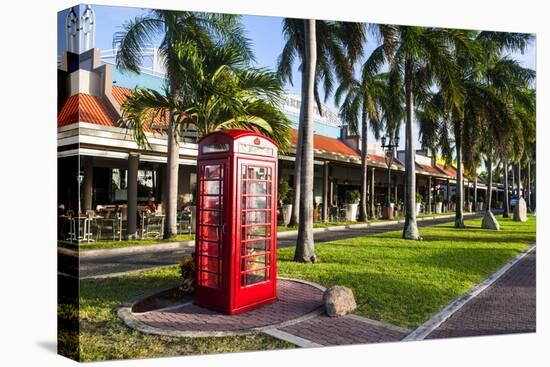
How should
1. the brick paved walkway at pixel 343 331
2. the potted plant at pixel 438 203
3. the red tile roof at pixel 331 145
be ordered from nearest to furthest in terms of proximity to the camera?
the brick paved walkway at pixel 343 331 < the red tile roof at pixel 331 145 < the potted plant at pixel 438 203

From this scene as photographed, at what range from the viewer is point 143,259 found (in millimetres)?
7312

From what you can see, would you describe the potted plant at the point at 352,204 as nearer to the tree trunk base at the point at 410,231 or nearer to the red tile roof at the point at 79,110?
the tree trunk base at the point at 410,231

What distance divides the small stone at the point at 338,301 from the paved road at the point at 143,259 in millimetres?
1636

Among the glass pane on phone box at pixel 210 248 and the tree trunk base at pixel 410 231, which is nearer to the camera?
the glass pane on phone box at pixel 210 248

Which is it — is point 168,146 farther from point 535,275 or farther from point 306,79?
point 535,275

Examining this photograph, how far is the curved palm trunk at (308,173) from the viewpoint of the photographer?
809cm

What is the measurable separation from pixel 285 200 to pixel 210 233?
2.59 metres

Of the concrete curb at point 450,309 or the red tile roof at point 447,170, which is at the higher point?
the red tile roof at point 447,170

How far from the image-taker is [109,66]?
6.02 meters

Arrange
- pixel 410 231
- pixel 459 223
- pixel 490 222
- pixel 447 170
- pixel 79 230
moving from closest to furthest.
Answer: pixel 79 230, pixel 410 231, pixel 447 170, pixel 459 223, pixel 490 222

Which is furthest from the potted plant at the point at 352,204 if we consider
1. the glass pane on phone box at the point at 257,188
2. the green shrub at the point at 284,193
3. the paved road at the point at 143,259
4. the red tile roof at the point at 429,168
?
the glass pane on phone box at the point at 257,188

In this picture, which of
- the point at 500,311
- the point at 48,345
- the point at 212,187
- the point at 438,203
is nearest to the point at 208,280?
the point at 212,187

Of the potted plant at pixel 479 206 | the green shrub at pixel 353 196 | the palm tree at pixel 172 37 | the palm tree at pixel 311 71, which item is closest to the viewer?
the palm tree at pixel 172 37

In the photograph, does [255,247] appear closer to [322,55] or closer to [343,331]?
[343,331]
